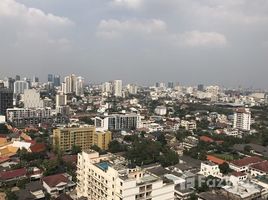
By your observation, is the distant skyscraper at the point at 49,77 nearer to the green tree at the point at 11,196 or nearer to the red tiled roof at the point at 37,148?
the red tiled roof at the point at 37,148

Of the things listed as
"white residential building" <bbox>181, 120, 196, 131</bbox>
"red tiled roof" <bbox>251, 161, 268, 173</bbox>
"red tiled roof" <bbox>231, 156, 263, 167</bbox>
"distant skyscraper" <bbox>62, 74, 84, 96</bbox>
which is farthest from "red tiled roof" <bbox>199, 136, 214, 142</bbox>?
"distant skyscraper" <bbox>62, 74, 84, 96</bbox>

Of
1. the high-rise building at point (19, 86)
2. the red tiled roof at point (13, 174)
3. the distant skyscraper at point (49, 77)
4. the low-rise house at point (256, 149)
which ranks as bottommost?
the low-rise house at point (256, 149)

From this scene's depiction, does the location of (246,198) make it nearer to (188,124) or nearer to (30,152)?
(30,152)

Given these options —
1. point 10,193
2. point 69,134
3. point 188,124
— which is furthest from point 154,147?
point 188,124

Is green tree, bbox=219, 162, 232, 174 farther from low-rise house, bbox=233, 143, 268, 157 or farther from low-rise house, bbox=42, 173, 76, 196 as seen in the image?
low-rise house, bbox=42, 173, 76, 196

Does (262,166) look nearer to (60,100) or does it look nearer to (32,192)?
(32,192)

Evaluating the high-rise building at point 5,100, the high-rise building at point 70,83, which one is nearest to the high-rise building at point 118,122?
the high-rise building at point 5,100
